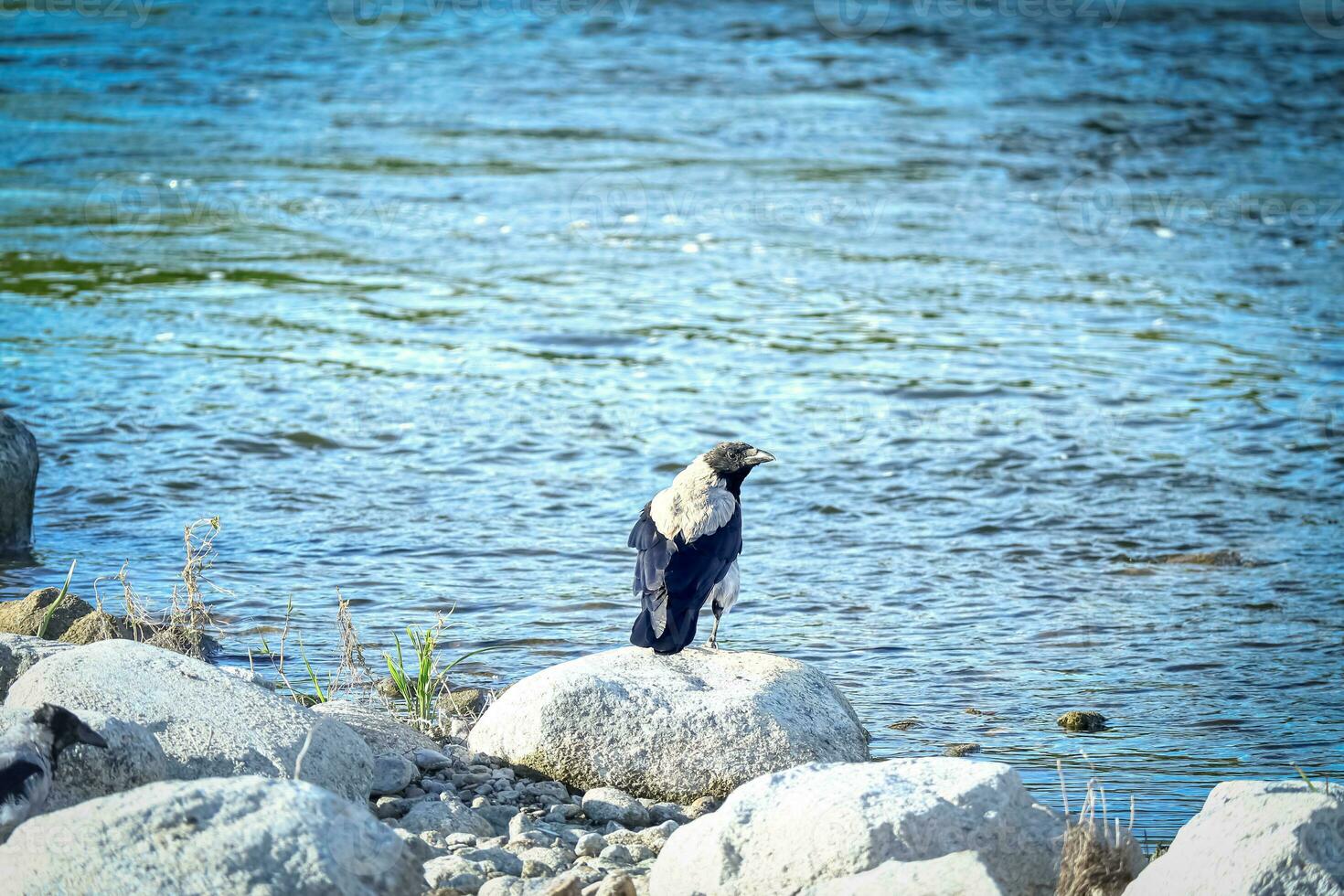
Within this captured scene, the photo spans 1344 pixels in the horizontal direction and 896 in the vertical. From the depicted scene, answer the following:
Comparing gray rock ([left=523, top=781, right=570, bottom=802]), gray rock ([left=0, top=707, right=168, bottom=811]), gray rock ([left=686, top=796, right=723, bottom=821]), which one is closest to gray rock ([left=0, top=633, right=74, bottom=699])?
gray rock ([left=0, top=707, right=168, bottom=811])

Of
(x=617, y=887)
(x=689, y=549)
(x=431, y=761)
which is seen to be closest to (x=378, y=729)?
(x=431, y=761)

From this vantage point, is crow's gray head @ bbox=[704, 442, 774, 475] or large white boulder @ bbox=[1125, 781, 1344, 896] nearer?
large white boulder @ bbox=[1125, 781, 1344, 896]

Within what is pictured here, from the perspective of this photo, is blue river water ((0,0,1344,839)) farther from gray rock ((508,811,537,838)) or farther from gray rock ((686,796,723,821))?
gray rock ((508,811,537,838))

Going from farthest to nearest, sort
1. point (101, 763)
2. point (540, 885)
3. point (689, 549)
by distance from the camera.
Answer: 1. point (689, 549)
2. point (101, 763)
3. point (540, 885)

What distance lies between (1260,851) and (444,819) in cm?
233

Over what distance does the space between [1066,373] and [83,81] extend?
14.9 meters

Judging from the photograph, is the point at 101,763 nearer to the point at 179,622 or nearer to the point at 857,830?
the point at 179,622

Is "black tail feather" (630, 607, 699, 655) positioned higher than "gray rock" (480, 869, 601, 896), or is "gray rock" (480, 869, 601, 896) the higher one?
"black tail feather" (630, 607, 699, 655)

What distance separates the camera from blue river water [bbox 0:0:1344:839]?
727 cm

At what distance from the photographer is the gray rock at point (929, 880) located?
384 cm

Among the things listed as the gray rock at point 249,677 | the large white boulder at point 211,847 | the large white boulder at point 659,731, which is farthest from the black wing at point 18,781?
the large white boulder at point 659,731

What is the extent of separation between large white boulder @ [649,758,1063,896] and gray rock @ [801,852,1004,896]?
192 millimetres

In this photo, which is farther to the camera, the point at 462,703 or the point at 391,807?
the point at 462,703

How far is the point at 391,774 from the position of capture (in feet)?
17.2
